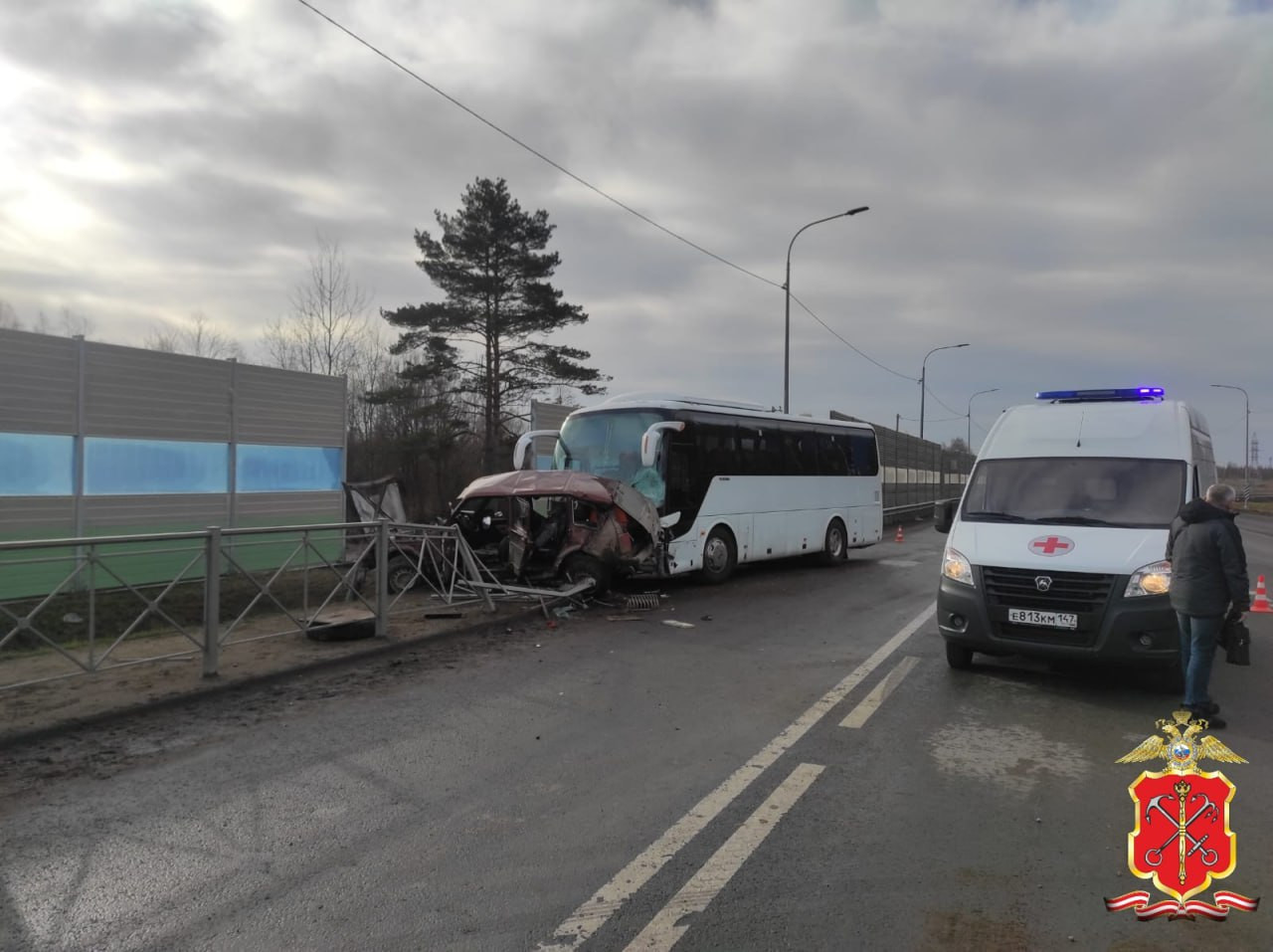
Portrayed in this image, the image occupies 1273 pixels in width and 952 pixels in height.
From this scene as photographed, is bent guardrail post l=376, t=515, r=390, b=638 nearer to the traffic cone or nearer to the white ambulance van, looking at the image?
the white ambulance van

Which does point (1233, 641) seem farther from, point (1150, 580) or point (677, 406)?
point (677, 406)

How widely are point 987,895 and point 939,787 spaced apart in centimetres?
119

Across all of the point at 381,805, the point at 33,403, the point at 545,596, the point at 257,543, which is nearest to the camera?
the point at 381,805

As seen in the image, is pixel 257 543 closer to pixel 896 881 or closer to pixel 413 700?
pixel 413 700

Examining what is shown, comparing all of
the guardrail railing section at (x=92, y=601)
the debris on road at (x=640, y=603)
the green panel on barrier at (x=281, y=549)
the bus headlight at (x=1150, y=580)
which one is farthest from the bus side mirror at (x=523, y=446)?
the bus headlight at (x=1150, y=580)

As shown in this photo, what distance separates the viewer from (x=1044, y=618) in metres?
6.41

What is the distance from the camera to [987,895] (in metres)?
3.37

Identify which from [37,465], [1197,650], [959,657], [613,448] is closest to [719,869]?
[1197,650]

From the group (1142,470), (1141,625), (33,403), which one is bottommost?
(1141,625)

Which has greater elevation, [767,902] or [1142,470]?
[1142,470]

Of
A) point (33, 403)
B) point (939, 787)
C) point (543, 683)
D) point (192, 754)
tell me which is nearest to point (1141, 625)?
point (939, 787)

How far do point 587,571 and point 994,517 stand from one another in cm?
564

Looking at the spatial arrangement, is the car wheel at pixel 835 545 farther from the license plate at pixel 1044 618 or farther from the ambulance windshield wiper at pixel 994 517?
the license plate at pixel 1044 618

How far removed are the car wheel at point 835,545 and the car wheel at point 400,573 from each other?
9483 millimetres
